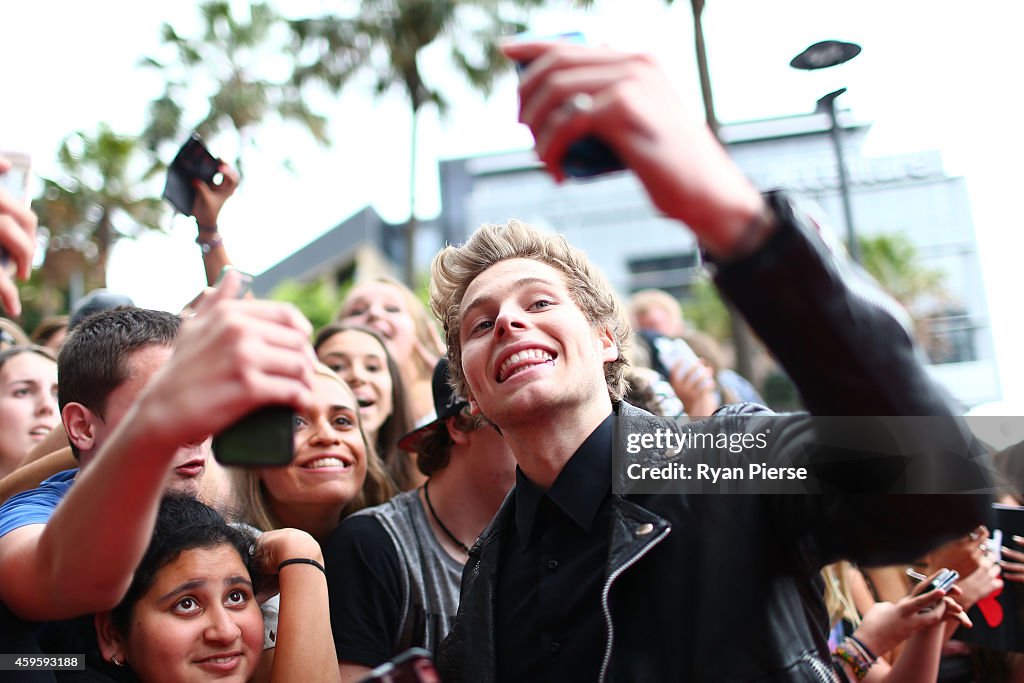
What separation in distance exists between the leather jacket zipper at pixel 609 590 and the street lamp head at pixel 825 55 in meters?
1.28

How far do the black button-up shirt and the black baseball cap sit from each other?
3.24ft

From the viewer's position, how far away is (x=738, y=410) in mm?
2100

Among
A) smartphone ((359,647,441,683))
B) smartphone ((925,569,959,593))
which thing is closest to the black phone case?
smartphone ((359,647,441,683))

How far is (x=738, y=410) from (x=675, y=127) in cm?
98

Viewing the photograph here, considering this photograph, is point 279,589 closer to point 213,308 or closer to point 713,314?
point 213,308

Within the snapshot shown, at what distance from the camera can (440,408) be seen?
346 centimetres

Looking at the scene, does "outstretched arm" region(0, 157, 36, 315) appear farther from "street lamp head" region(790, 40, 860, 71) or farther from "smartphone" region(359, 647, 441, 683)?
"street lamp head" region(790, 40, 860, 71)

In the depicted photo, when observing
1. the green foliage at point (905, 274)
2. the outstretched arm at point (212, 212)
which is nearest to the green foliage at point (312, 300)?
the green foliage at point (905, 274)

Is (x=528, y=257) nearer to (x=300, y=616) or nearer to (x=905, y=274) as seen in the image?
(x=300, y=616)

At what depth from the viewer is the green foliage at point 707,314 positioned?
40.4 meters

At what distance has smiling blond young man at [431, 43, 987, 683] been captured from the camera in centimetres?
129

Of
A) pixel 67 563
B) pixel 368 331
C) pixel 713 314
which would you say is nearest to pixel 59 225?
pixel 368 331

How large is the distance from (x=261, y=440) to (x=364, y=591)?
1.67 m

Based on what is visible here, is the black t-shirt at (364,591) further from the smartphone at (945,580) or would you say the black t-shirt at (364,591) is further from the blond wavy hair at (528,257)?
the smartphone at (945,580)
